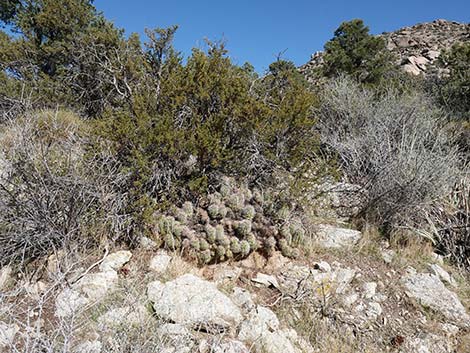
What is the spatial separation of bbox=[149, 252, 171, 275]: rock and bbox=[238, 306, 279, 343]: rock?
0.83 metres

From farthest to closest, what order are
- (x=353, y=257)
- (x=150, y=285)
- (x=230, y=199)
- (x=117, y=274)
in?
1. (x=353, y=257)
2. (x=230, y=199)
3. (x=117, y=274)
4. (x=150, y=285)

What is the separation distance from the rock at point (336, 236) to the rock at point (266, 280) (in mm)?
807

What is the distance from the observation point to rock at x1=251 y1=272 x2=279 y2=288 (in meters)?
2.82

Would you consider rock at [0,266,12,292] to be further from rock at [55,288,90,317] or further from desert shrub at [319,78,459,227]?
desert shrub at [319,78,459,227]

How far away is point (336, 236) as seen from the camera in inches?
138

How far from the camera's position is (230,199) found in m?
3.12

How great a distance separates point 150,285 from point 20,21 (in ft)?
30.0

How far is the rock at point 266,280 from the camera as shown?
2.82 metres

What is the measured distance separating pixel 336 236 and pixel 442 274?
115 cm

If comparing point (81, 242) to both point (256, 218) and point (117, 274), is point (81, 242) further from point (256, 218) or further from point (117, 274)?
point (256, 218)

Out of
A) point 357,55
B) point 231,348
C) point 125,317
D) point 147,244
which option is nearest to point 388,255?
point 231,348

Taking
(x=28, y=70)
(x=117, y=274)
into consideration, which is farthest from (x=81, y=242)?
(x=28, y=70)

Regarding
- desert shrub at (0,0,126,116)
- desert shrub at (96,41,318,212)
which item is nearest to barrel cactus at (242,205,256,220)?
desert shrub at (96,41,318,212)

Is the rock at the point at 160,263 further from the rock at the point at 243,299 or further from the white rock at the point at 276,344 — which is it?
the white rock at the point at 276,344
